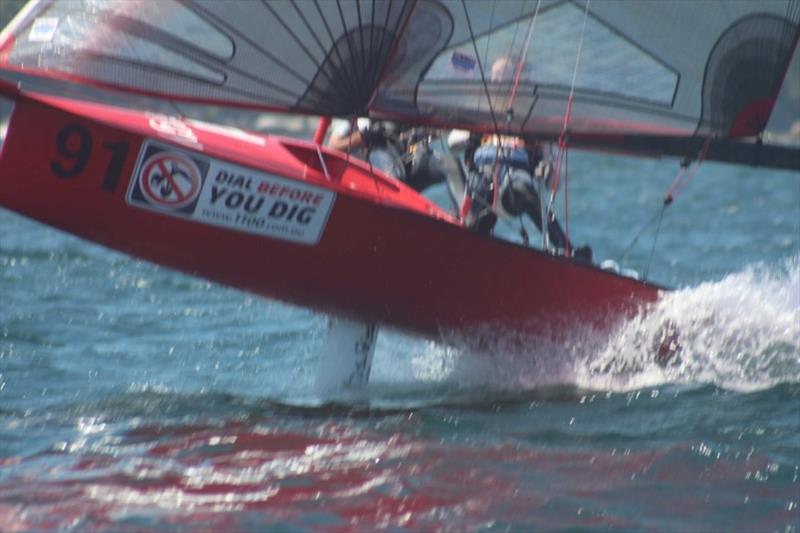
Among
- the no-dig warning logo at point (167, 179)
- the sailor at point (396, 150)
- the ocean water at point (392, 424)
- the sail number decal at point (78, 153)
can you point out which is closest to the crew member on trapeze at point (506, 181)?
the sailor at point (396, 150)

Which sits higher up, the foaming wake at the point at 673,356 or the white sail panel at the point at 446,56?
the white sail panel at the point at 446,56

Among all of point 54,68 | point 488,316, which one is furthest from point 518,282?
point 54,68

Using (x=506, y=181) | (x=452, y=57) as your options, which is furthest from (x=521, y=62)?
(x=506, y=181)

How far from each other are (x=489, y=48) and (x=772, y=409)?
1671 millimetres

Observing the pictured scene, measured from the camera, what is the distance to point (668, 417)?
5117mm

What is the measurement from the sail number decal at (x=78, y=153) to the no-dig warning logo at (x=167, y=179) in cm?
7

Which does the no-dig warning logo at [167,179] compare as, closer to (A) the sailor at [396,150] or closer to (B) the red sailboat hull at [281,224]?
(B) the red sailboat hull at [281,224]

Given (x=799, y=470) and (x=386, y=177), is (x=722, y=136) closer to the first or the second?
(x=386, y=177)

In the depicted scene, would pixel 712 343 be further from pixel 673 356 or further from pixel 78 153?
pixel 78 153

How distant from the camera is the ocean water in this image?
4.09 meters

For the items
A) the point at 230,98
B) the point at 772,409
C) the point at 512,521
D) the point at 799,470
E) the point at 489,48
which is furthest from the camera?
the point at 489,48

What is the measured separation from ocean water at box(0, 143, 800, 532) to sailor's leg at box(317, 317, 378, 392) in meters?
0.09

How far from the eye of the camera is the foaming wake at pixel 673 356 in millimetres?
5598

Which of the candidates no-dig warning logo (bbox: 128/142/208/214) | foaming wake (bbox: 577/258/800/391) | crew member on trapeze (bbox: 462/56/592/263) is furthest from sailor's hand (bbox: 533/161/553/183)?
no-dig warning logo (bbox: 128/142/208/214)
